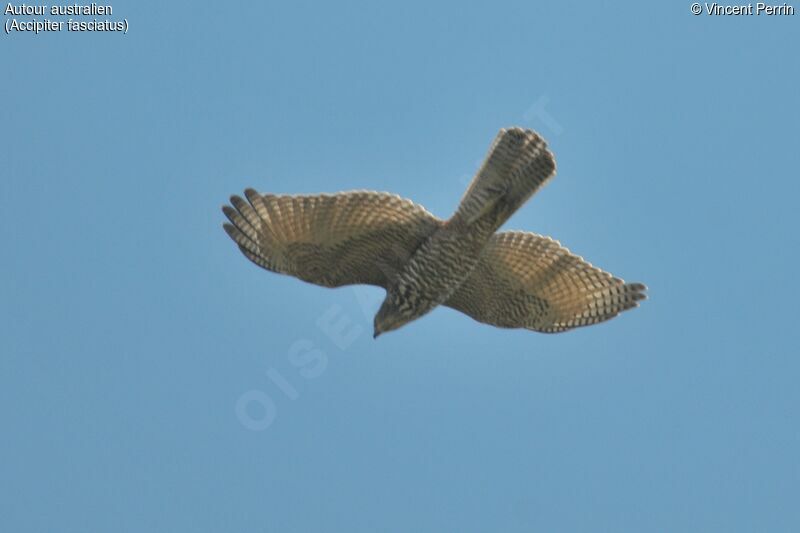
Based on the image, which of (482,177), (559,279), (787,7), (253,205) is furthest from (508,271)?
(787,7)

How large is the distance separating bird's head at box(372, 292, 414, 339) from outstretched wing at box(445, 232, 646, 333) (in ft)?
3.59

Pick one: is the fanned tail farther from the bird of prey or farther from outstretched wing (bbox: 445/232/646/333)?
outstretched wing (bbox: 445/232/646/333)

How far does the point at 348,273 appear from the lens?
19.3m

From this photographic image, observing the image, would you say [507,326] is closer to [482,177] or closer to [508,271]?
[508,271]

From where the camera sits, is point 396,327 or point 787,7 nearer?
point 396,327

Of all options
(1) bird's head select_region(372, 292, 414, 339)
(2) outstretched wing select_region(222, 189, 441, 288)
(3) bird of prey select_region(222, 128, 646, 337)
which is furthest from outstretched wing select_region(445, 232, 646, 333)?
(2) outstretched wing select_region(222, 189, 441, 288)

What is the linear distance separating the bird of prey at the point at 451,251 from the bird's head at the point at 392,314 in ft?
0.04

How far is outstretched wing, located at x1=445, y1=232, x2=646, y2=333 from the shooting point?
758 inches

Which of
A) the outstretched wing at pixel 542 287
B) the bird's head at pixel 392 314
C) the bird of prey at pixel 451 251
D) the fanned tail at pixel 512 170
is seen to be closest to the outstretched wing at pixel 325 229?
the bird of prey at pixel 451 251

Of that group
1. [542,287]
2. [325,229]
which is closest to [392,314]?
[325,229]

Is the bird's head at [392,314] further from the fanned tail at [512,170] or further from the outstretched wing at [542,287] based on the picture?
the fanned tail at [512,170]

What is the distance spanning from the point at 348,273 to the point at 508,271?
2183 mm

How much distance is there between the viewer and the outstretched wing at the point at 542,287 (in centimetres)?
1925

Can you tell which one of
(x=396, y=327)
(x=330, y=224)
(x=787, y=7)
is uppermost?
(x=787, y=7)
